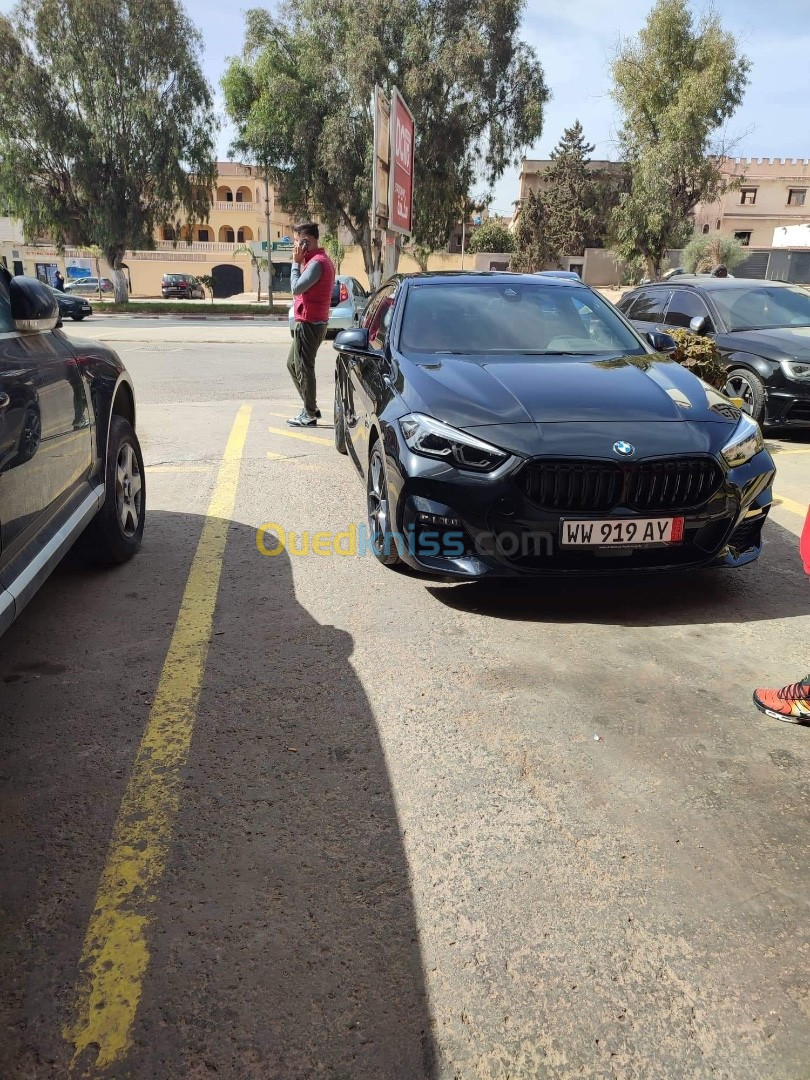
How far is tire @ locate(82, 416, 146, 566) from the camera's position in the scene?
166 inches

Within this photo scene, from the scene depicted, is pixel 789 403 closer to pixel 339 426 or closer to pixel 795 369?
pixel 795 369

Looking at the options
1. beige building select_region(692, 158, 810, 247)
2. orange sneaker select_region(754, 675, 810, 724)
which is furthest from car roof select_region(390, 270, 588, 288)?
beige building select_region(692, 158, 810, 247)

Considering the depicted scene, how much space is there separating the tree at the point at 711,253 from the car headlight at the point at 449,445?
39.5 meters

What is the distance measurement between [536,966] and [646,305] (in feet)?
29.1

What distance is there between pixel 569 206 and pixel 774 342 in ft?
163

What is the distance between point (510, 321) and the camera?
4996 mm

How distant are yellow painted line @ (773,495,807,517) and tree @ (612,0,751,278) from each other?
1321 inches

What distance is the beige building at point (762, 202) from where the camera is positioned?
58.2 meters

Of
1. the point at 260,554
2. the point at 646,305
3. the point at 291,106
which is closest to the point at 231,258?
the point at 291,106

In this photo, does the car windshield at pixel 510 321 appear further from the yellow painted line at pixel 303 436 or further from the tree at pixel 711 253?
the tree at pixel 711 253

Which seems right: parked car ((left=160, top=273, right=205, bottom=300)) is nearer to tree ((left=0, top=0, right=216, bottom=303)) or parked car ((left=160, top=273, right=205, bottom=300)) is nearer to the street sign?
tree ((left=0, top=0, right=216, bottom=303))

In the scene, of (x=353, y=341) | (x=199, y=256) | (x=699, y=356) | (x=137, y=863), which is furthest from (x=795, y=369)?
(x=199, y=256)

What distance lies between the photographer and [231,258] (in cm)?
Answer: 6169

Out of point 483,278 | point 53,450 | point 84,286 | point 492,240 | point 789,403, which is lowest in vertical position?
point 84,286
